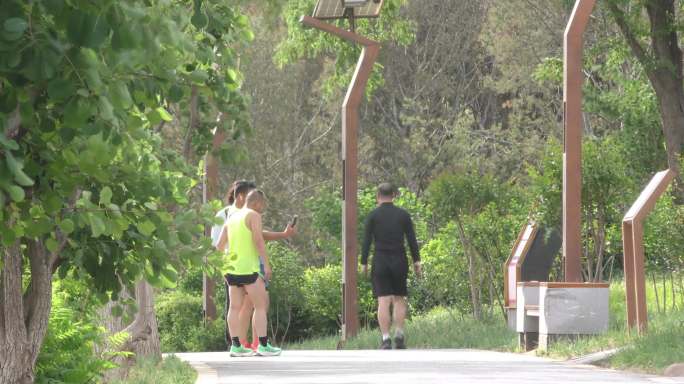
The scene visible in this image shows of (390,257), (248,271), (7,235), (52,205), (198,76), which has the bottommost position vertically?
(7,235)

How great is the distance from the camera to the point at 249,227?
15.9 m

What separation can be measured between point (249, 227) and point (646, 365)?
4.53 meters

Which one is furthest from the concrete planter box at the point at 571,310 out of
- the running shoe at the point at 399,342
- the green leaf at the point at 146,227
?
the green leaf at the point at 146,227

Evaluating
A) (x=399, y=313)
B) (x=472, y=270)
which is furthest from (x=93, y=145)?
(x=472, y=270)

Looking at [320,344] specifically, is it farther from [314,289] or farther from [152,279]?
[152,279]

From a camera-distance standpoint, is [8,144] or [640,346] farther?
[640,346]

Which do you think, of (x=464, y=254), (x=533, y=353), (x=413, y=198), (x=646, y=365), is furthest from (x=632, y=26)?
(x=646, y=365)

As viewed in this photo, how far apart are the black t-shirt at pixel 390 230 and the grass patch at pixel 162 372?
4572 millimetres

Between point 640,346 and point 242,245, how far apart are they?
420cm

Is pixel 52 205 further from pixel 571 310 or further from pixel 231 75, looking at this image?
pixel 571 310

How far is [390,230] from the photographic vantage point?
723 inches

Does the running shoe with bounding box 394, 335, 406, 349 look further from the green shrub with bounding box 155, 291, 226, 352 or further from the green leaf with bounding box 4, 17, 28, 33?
the green leaf with bounding box 4, 17, 28, 33

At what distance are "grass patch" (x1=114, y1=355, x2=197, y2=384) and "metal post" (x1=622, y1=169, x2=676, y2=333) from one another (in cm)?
391

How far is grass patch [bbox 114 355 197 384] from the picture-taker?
11.7 metres
